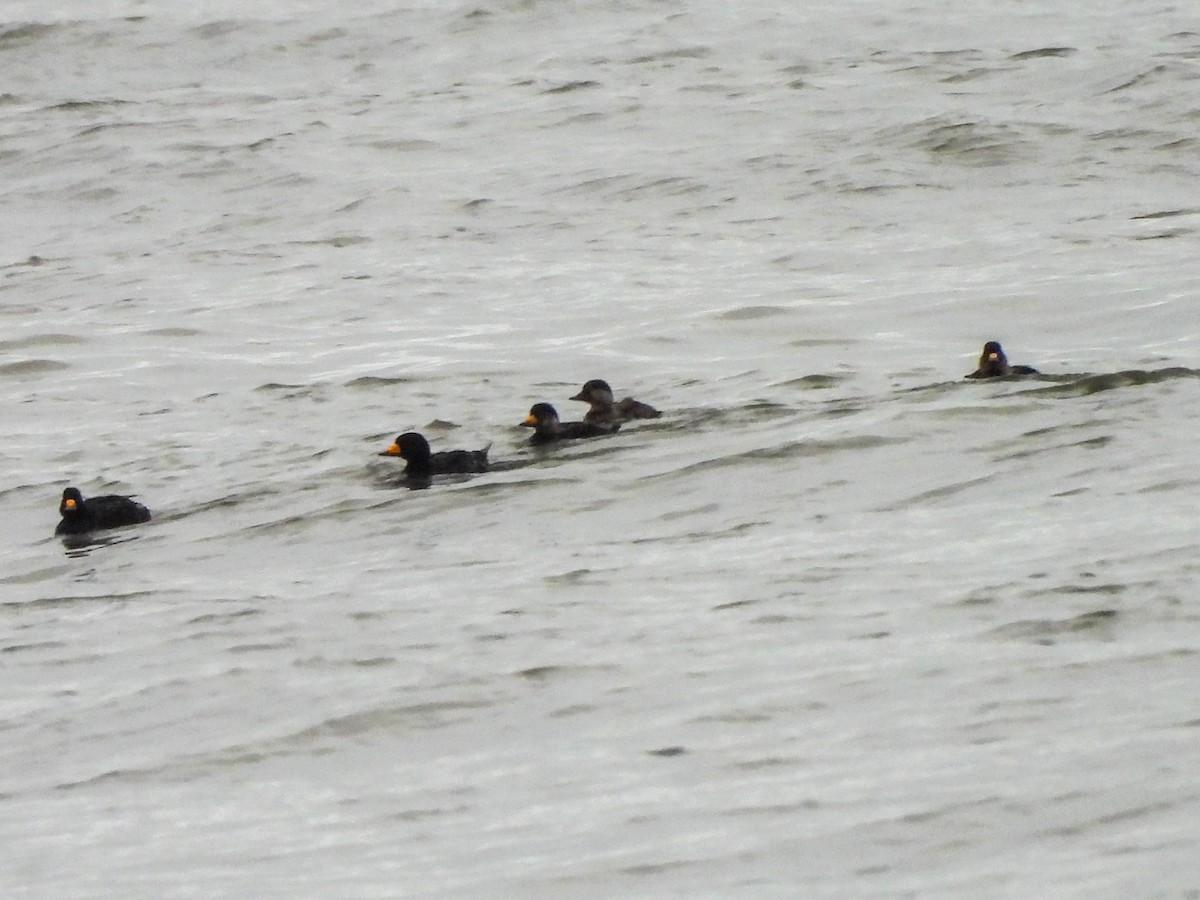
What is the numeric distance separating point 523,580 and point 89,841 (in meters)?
3.26

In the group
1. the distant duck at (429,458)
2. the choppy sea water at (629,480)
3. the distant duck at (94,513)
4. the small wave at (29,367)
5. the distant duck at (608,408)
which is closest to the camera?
the choppy sea water at (629,480)

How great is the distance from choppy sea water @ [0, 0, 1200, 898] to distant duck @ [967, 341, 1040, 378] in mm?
204

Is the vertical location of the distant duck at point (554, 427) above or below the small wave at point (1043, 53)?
below

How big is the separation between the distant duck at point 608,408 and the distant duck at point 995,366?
6.94 ft

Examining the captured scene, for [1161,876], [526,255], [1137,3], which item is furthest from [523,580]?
[1137,3]

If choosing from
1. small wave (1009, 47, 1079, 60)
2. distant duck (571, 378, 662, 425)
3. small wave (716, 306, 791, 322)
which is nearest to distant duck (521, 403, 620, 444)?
distant duck (571, 378, 662, 425)

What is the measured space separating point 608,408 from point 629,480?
1703 millimetres

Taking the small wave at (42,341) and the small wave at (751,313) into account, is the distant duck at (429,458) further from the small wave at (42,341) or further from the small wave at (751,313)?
the small wave at (42,341)

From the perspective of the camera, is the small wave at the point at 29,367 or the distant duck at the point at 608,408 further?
the small wave at the point at 29,367

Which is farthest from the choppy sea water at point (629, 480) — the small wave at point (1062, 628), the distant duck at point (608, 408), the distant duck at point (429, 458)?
the distant duck at point (429, 458)

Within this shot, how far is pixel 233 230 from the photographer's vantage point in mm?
22844

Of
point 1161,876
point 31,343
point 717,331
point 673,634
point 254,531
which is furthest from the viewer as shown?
point 31,343

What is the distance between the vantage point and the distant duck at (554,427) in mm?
14094

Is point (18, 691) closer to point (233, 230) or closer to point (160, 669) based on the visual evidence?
point (160, 669)
